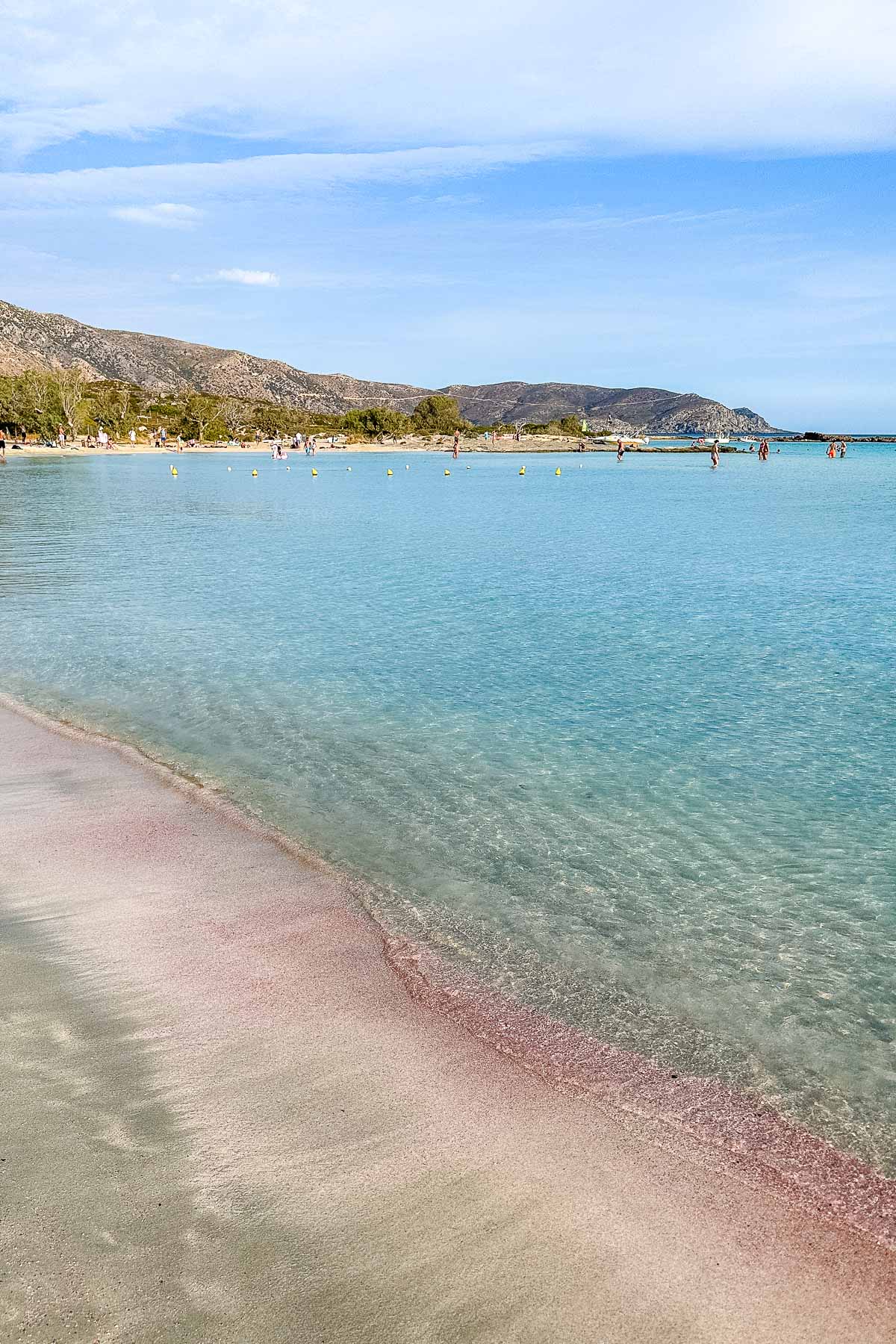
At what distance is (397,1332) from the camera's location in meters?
3.75

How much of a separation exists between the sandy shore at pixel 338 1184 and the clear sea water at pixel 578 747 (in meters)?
0.99

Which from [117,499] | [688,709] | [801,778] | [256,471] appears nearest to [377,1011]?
[801,778]

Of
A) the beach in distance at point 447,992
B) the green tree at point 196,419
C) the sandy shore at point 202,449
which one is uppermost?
the green tree at point 196,419

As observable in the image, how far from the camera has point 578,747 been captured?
12.2 metres

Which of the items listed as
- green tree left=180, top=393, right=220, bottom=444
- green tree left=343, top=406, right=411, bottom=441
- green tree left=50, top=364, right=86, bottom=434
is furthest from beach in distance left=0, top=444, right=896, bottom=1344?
green tree left=343, top=406, right=411, bottom=441

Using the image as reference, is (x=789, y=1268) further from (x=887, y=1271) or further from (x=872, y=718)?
(x=872, y=718)

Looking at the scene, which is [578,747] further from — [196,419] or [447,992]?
[196,419]

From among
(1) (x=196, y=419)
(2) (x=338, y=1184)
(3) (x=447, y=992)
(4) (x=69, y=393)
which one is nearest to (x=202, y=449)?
(1) (x=196, y=419)

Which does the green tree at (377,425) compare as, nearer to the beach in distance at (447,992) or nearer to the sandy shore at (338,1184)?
the beach in distance at (447,992)

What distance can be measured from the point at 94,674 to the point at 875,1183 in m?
13.6

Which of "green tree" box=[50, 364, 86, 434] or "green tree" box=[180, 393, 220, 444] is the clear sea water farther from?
"green tree" box=[180, 393, 220, 444]

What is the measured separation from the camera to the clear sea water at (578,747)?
265 inches

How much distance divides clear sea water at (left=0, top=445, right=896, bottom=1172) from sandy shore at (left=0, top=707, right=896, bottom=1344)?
994 mm

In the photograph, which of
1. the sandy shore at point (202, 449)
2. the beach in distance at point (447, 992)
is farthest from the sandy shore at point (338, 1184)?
the sandy shore at point (202, 449)
